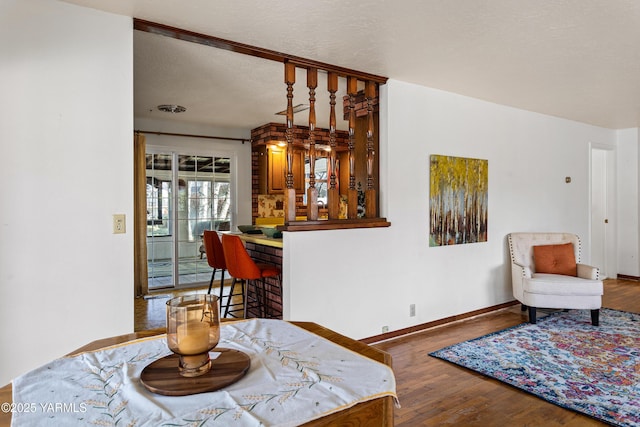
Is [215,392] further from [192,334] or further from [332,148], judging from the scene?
[332,148]

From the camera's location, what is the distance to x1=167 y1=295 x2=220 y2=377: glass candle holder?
986 millimetres

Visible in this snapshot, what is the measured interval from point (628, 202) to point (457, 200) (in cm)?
411

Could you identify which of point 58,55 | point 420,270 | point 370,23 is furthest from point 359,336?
point 58,55

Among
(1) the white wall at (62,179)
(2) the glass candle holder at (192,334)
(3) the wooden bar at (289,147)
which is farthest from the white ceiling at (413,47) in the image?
(2) the glass candle holder at (192,334)

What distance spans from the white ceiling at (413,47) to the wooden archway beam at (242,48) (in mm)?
64

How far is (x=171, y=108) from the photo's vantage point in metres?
5.06

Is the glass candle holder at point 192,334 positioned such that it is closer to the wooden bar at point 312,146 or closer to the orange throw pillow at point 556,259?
the wooden bar at point 312,146

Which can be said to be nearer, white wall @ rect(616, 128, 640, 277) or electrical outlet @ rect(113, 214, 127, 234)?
electrical outlet @ rect(113, 214, 127, 234)

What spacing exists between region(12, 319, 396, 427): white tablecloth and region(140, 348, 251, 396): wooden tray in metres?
0.02

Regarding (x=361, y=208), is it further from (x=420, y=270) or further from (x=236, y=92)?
(x=236, y=92)

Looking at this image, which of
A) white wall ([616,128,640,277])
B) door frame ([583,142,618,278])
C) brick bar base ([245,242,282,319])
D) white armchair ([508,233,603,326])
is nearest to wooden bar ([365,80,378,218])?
brick bar base ([245,242,282,319])

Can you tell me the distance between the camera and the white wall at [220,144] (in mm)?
5773

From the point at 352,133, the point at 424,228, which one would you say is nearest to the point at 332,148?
the point at 352,133

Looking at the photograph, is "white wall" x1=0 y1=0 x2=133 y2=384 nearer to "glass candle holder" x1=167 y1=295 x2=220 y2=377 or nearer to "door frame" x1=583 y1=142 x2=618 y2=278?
"glass candle holder" x1=167 y1=295 x2=220 y2=377
